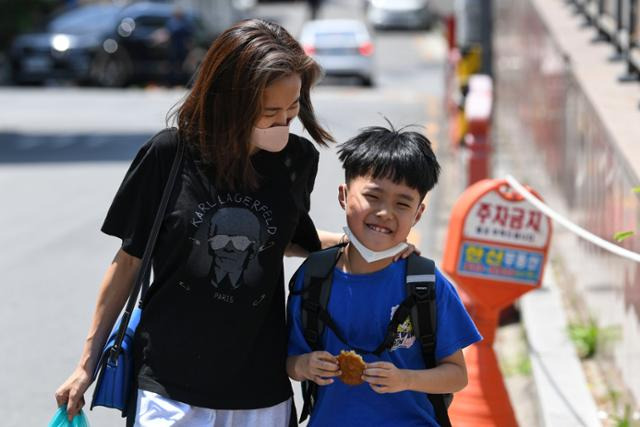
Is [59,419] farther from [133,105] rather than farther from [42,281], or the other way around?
[133,105]

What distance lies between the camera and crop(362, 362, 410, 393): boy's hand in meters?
2.97

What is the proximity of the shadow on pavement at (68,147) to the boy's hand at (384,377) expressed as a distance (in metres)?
10.9

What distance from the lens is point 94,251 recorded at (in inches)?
360

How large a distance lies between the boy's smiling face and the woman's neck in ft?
0.24

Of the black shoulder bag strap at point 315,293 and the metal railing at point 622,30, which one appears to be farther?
the metal railing at point 622,30

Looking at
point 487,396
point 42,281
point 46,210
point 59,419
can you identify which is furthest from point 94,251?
point 59,419

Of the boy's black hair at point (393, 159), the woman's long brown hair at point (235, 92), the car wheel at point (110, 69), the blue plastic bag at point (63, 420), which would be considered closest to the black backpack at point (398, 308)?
the boy's black hair at point (393, 159)

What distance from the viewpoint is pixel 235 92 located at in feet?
9.80

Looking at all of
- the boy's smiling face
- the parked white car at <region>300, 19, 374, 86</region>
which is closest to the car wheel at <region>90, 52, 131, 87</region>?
the parked white car at <region>300, 19, 374, 86</region>

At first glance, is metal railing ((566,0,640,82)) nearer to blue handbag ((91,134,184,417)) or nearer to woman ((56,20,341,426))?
woman ((56,20,341,426))

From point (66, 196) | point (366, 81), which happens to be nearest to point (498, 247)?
point (66, 196)

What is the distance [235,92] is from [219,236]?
370 millimetres

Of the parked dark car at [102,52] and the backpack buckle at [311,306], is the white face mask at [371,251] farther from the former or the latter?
the parked dark car at [102,52]

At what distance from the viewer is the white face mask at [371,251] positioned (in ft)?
10.1
